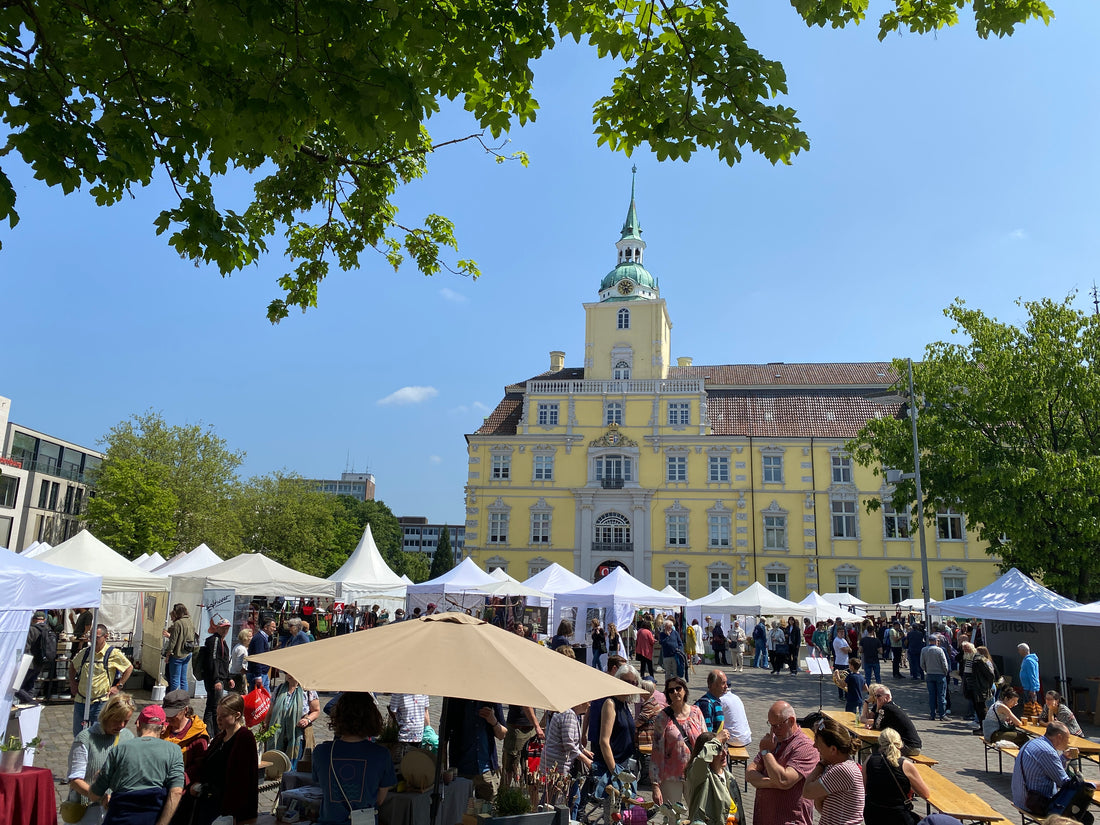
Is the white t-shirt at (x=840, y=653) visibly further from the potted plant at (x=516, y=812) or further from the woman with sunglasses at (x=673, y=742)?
the potted plant at (x=516, y=812)

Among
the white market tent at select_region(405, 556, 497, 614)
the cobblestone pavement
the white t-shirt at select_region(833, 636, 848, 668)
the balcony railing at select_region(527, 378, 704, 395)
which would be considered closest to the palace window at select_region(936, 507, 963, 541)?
the balcony railing at select_region(527, 378, 704, 395)

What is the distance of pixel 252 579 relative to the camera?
17.2 metres

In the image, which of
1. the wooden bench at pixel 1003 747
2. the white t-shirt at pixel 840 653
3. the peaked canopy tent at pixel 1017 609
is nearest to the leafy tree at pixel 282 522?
the white t-shirt at pixel 840 653

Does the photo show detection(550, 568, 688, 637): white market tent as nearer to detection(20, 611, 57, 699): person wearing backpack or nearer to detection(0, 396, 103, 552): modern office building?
detection(20, 611, 57, 699): person wearing backpack

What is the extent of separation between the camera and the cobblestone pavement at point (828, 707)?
9.79 m

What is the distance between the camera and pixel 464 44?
4586mm

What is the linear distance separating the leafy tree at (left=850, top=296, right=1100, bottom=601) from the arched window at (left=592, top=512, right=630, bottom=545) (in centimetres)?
1936

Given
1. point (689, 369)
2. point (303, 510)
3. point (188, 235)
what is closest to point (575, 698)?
point (188, 235)

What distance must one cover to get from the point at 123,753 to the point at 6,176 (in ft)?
12.3

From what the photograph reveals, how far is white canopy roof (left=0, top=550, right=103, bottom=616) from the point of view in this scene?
8523mm

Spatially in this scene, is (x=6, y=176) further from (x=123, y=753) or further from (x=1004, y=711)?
(x=1004, y=711)

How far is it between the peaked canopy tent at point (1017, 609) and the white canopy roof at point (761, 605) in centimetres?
551

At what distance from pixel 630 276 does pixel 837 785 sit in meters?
42.2

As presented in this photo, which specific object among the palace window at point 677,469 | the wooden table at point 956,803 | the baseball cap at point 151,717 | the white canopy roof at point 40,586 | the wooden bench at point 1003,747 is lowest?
the wooden bench at point 1003,747
